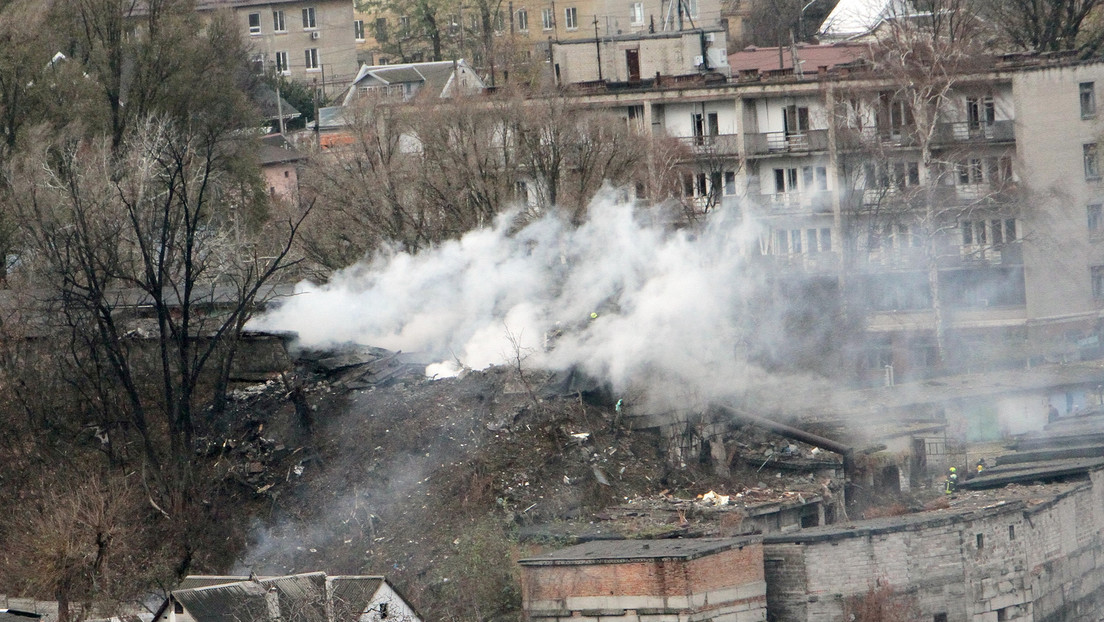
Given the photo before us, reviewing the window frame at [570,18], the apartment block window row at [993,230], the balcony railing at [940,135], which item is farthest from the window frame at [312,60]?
the apartment block window row at [993,230]

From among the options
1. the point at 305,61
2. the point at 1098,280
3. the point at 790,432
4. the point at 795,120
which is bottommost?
the point at 790,432

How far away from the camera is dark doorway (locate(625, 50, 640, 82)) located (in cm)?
A: 4709

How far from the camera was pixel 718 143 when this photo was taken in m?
44.8

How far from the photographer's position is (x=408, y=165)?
3878 centimetres

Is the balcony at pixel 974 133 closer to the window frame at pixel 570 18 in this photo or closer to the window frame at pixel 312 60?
the window frame at pixel 570 18

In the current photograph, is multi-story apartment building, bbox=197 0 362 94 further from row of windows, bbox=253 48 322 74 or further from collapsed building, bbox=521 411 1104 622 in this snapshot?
collapsed building, bbox=521 411 1104 622

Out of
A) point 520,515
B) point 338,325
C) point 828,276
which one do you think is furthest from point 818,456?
point 828,276

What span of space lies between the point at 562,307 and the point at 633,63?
17.1 m

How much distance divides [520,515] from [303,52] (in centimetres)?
3674

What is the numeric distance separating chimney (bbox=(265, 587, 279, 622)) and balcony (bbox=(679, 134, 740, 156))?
2293 cm

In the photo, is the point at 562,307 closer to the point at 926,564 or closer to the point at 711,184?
the point at 926,564

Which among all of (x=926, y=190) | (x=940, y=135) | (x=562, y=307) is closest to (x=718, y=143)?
(x=940, y=135)

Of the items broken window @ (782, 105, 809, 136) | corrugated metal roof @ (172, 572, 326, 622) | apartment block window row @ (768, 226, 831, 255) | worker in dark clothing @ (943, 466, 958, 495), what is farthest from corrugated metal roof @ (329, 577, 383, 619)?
broken window @ (782, 105, 809, 136)

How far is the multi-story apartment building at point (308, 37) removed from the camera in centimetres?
6088
